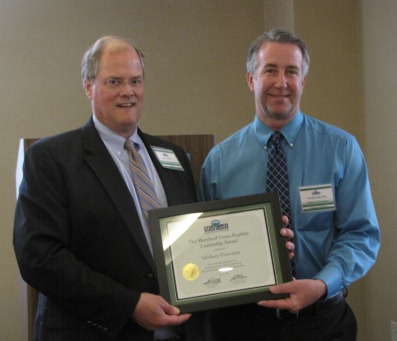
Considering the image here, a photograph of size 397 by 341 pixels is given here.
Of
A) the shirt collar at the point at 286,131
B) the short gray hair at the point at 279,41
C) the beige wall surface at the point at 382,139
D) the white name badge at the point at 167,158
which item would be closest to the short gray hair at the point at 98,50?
the white name badge at the point at 167,158

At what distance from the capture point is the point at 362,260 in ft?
6.66

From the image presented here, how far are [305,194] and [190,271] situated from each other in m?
0.59

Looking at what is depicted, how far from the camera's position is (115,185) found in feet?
6.07

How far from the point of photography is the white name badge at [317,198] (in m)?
2.05

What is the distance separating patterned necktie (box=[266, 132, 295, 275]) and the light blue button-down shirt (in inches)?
0.8

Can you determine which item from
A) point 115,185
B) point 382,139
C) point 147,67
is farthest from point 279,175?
point 147,67

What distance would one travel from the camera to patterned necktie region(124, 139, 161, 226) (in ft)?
6.29

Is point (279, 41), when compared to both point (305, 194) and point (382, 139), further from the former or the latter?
point (382, 139)

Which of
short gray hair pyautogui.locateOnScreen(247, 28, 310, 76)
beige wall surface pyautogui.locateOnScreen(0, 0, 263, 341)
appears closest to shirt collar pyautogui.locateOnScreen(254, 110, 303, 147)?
short gray hair pyautogui.locateOnScreen(247, 28, 310, 76)

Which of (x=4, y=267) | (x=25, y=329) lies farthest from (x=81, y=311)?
(x=4, y=267)

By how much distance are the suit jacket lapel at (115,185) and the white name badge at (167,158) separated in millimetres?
279

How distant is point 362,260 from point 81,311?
110 cm

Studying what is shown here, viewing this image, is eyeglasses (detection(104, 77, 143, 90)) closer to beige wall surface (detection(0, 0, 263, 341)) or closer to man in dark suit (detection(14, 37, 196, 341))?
man in dark suit (detection(14, 37, 196, 341))

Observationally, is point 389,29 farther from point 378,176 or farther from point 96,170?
point 96,170
